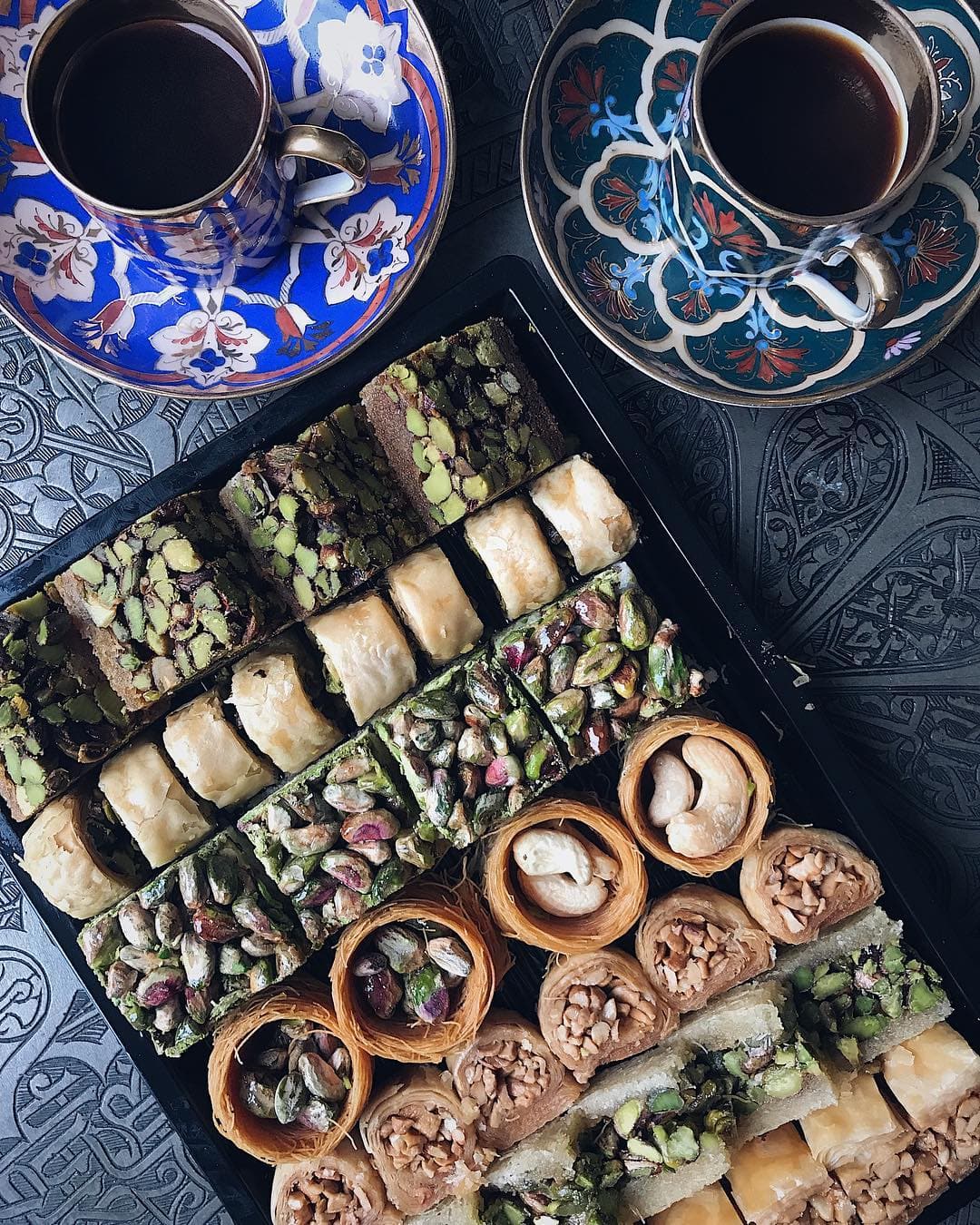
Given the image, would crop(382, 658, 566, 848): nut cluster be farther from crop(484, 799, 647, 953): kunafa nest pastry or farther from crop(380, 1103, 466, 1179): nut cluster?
crop(380, 1103, 466, 1179): nut cluster

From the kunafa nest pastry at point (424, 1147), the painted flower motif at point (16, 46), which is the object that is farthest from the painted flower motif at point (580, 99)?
the kunafa nest pastry at point (424, 1147)

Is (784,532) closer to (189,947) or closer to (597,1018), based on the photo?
(597,1018)

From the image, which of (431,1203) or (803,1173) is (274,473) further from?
(803,1173)

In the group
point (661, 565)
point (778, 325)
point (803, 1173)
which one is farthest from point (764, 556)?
point (803, 1173)

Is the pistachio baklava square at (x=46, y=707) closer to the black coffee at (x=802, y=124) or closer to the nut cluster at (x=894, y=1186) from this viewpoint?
the black coffee at (x=802, y=124)

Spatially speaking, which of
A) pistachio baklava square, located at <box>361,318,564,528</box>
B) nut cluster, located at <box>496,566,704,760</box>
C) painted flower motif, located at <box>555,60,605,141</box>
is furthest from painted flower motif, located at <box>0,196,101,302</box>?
nut cluster, located at <box>496,566,704,760</box>
